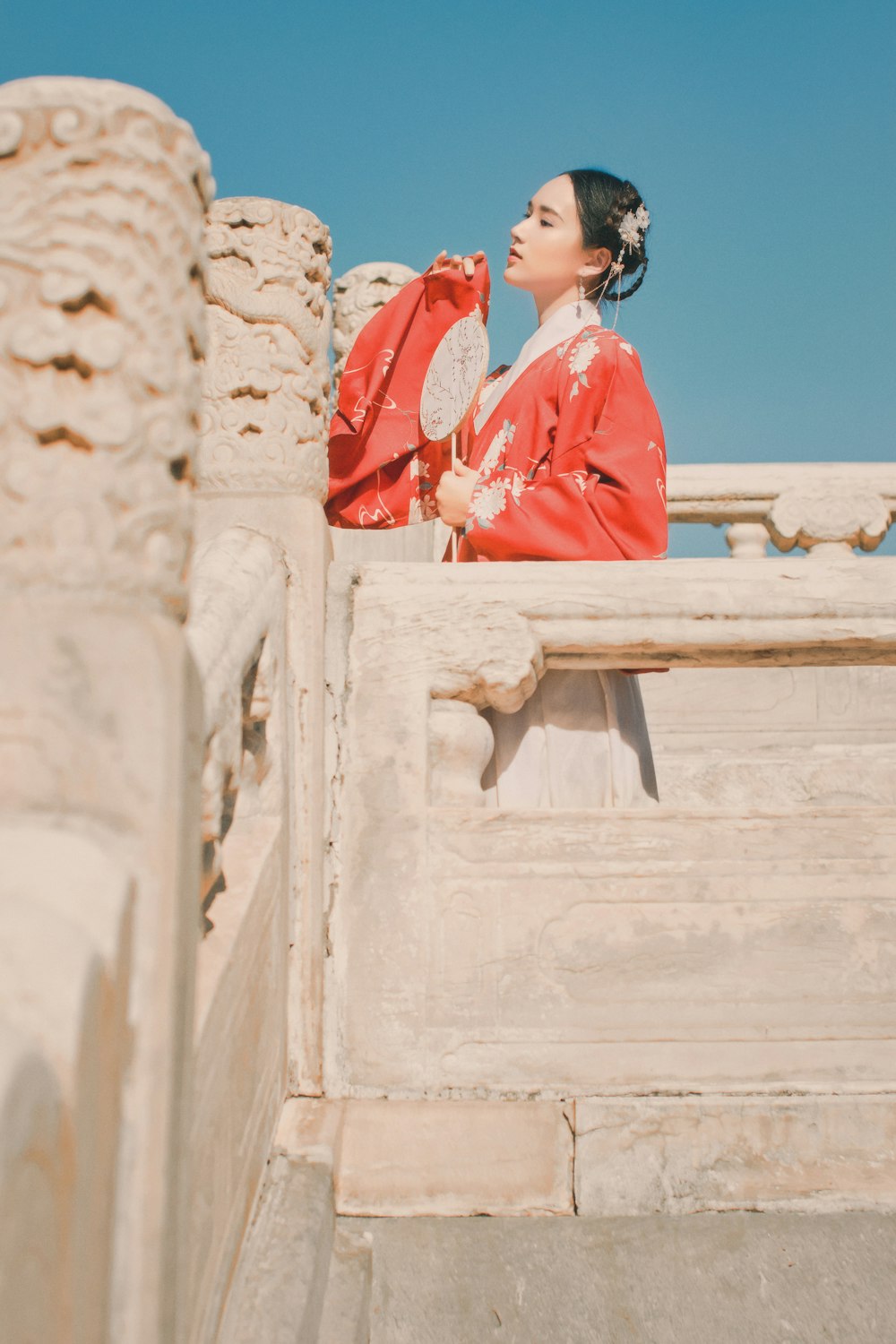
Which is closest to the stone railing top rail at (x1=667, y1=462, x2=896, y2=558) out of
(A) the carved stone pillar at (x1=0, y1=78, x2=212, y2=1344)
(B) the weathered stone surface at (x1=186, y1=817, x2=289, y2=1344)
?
(B) the weathered stone surface at (x1=186, y1=817, x2=289, y2=1344)

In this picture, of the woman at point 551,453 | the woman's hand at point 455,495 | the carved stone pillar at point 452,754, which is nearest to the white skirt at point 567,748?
the woman at point 551,453

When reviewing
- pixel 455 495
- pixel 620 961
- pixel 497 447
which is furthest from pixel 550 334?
pixel 620 961

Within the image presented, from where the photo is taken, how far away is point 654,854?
1.77m

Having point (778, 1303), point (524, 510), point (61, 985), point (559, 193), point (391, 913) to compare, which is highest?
point (559, 193)

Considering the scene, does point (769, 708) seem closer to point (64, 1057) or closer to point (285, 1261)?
point (285, 1261)

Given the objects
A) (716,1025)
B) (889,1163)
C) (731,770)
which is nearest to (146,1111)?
(716,1025)

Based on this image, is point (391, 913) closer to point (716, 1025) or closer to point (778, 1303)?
point (716, 1025)

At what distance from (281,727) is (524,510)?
699 mm

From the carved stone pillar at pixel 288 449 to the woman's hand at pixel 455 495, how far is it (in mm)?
373

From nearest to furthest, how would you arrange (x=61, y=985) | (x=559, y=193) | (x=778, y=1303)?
(x=61, y=985), (x=778, y=1303), (x=559, y=193)

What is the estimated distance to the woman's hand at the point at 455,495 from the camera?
221 cm

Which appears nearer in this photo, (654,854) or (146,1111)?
(146,1111)

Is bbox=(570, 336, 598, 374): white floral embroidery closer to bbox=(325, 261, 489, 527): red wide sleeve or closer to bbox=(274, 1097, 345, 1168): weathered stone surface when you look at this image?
bbox=(325, 261, 489, 527): red wide sleeve

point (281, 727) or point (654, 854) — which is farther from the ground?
point (281, 727)
